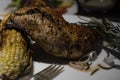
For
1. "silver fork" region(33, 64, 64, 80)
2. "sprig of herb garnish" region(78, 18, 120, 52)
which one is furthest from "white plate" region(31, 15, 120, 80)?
"sprig of herb garnish" region(78, 18, 120, 52)

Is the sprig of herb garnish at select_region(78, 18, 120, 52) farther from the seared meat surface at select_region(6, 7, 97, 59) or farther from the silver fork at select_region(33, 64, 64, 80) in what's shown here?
the silver fork at select_region(33, 64, 64, 80)

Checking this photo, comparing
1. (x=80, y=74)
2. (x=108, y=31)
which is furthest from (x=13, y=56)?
(x=108, y=31)

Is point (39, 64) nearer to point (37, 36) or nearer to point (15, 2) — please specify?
point (37, 36)

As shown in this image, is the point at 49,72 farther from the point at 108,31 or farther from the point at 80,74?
the point at 108,31

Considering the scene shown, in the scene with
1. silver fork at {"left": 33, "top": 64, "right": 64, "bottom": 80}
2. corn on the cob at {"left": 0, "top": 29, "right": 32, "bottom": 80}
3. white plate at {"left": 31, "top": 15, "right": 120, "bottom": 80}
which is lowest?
white plate at {"left": 31, "top": 15, "right": 120, "bottom": 80}

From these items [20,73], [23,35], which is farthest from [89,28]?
[20,73]

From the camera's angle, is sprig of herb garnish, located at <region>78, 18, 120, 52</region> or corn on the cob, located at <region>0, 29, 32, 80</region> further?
sprig of herb garnish, located at <region>78, 18, 120, 52</region>
